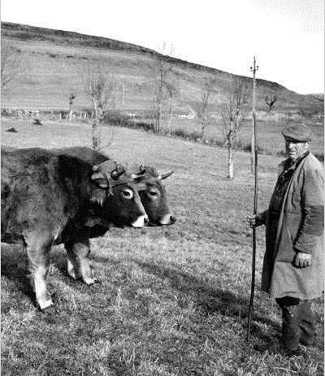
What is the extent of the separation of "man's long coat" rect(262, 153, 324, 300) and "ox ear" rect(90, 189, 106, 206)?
2.81 meters

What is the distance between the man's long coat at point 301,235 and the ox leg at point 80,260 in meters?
3.16

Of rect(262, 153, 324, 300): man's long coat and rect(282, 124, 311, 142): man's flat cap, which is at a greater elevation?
rect(282, 124, 311, 142): man's flat cap

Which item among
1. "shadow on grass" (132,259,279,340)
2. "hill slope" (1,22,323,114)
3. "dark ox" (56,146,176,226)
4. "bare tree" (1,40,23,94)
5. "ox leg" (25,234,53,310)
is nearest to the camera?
"ox leg" (25,234,53,310)

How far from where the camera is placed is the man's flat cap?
5.59 m

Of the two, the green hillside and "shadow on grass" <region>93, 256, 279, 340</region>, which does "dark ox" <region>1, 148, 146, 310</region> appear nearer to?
"shadow on grass" <region>93, 256, 279, 340</region>

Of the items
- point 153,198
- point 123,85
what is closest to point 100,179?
point 153,198

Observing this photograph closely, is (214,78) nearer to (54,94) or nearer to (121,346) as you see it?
(54,94)

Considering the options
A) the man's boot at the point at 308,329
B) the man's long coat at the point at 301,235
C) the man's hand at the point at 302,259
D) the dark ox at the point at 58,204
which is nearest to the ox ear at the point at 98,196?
the dark ox at the point at 58,204

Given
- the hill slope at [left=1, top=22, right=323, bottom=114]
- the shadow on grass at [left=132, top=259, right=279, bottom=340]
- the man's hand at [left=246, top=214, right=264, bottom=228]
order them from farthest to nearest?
the hill slope at [left=1, top=22, right=323, bottom=114] → the shadow on grass at [left=132, top=259, right=279, bottom=340] → the man's hand at [left=246, top=214, right=264, bottom=228]

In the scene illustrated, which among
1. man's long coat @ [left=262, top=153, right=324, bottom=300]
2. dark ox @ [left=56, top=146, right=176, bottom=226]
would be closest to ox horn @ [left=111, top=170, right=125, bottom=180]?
dark ox @ [left=56, top=146, right=176, bottom=226]

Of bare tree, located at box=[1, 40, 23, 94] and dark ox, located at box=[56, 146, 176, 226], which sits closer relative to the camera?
dark ox, located at box=[56, 146, 176, 226]

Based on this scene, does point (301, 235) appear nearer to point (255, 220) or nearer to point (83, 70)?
point (255, 220)

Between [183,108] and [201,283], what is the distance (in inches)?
3693

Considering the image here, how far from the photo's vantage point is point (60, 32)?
158 meters
